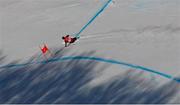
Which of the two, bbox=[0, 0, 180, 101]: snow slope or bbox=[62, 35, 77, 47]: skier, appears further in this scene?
bbox=[62, 35, 77, 47]: skier

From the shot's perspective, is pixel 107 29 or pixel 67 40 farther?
pixel 107 29

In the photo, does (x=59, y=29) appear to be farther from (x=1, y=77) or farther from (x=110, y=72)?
(x=110, y=72)

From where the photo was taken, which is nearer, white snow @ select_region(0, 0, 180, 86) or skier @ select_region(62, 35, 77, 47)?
white snow @ select_region(0, 0, 180, 86)

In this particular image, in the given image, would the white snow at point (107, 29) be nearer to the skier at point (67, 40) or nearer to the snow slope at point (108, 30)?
the snow slope at point (108, 30)

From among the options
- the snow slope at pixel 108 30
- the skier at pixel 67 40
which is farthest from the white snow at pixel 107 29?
the skier at pixel 67 40

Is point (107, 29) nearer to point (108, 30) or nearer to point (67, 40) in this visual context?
point (108, 30)

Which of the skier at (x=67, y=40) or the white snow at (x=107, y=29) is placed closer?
the white snow at (x=107, y=29)

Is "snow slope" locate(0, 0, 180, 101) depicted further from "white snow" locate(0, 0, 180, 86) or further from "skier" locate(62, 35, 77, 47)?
"skier" locate(62, 35, 77, 47)

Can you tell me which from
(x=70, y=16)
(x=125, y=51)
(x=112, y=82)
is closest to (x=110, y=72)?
(x=112, y=82)

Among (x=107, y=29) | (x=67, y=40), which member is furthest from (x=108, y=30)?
(x=67, y=40)

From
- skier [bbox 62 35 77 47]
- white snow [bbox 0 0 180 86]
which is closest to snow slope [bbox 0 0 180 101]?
white snow [bbox 0 0 180 86]

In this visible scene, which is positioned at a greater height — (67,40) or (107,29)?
(67,40)
